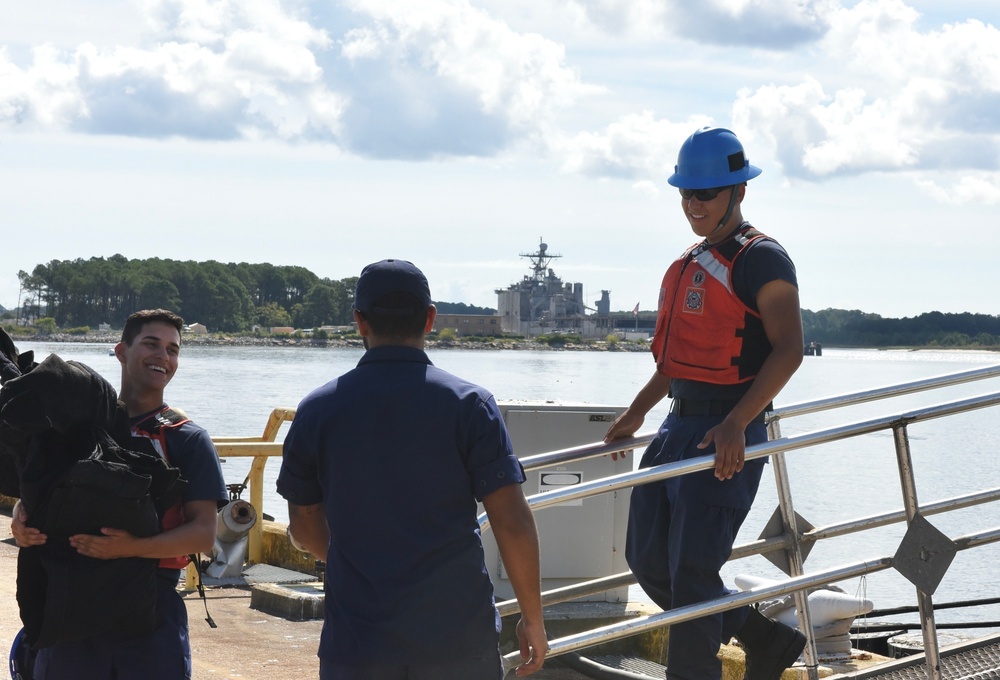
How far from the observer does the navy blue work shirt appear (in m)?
2.64

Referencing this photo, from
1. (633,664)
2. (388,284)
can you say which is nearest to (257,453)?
(633,664)

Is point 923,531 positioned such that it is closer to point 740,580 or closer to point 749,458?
point 749,458

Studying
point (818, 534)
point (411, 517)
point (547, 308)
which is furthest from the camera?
point (547, 308)

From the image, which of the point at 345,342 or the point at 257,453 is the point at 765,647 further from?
the point at 345,342

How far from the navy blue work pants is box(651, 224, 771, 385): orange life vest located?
6.1 inches

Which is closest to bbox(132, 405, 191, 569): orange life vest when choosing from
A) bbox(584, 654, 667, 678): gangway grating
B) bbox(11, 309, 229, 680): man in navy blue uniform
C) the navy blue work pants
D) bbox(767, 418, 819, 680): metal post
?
bbox(11, 309, 229, 680): man in navy blue uniform

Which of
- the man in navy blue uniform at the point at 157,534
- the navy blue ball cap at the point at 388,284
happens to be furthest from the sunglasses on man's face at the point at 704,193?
the man in navy blue uniform at the point at 157,534

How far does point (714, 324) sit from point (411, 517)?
52.0 inches

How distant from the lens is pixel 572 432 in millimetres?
6473

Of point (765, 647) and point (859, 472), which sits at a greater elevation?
point (765, 647)

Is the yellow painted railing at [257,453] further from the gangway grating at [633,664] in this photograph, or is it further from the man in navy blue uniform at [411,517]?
the man in navy blue uniform at [411,517]

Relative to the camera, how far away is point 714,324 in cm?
364

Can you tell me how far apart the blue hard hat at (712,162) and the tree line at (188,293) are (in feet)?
366

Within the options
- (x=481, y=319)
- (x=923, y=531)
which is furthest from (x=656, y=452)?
(x=481, y=319)
